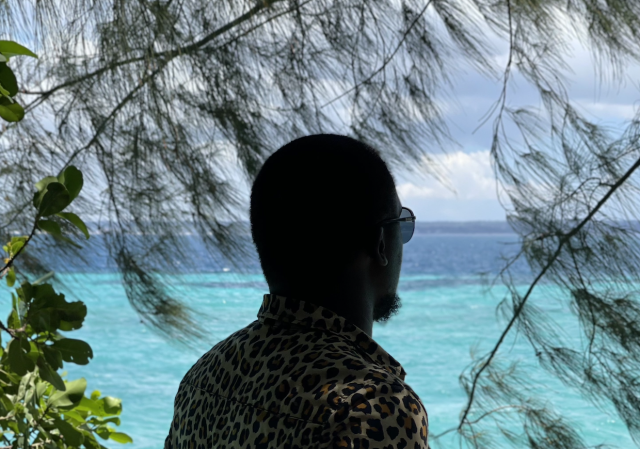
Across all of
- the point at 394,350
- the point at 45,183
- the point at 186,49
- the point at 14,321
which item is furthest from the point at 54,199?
the point at 394,350

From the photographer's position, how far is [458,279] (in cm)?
2167

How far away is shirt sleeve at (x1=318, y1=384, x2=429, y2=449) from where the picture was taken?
21.8 inches

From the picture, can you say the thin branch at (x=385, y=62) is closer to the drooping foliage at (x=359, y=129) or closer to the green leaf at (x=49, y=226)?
the drooping foliage at (x=359, y=129)

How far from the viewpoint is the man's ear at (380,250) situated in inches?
29.6

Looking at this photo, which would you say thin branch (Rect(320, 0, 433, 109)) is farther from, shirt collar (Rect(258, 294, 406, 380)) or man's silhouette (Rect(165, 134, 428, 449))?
shirt collar (Rect(258, 294, 406, 380))

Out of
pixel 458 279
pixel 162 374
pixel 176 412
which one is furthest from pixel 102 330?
pixel 176 412

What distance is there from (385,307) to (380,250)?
0.08 meters

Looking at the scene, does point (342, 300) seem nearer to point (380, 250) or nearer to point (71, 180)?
point (380, 250)

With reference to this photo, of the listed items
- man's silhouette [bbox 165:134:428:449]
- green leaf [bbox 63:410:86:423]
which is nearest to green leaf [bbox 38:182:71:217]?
man's silhouette [bbox 165:134:428:449]

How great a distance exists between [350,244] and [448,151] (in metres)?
1.11

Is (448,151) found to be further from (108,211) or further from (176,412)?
(176,412)

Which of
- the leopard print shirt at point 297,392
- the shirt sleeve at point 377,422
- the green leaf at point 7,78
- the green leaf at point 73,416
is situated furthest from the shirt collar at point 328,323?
the green leaf at point 73,416

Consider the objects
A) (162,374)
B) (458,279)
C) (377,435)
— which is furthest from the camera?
(458,279)

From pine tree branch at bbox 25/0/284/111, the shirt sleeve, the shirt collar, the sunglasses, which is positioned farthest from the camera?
pine tree branch at bbox 25/0/284/111
